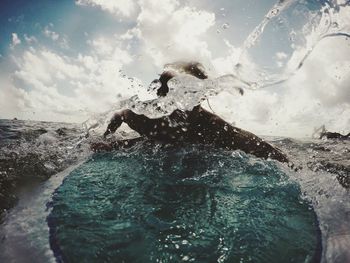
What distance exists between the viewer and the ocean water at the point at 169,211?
2.28 meters

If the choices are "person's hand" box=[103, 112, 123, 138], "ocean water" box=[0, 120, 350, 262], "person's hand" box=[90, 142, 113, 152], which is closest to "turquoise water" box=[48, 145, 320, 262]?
"ocean water" box=[0, 120, 350, 262]

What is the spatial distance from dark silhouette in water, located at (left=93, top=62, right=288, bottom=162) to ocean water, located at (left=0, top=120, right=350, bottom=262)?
0.45 meters

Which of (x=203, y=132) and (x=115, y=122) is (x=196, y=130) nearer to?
(x=203, y=132)

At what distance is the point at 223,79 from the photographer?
4883 millimetres

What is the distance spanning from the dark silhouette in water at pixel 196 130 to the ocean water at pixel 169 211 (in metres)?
0.45

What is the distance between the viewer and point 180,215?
271 centimetres

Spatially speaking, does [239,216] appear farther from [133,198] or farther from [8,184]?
[8,184]

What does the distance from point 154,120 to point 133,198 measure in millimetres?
2245

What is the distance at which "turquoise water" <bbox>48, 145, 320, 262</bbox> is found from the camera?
7.43 feet

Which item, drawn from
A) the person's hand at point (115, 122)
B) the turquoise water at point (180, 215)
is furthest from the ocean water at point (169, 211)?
the person's hand at point (115, 122)

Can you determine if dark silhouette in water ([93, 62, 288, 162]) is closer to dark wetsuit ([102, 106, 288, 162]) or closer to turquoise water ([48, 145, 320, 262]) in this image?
dark wetsuit ([102, 106, 288, 162])

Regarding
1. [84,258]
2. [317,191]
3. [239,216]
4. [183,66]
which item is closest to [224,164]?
[317,191]

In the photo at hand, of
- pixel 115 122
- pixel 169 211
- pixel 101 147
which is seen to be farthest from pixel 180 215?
pixel 115 122

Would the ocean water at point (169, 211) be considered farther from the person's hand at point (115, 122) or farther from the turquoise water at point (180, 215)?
the person's hand at point (115, 122)
